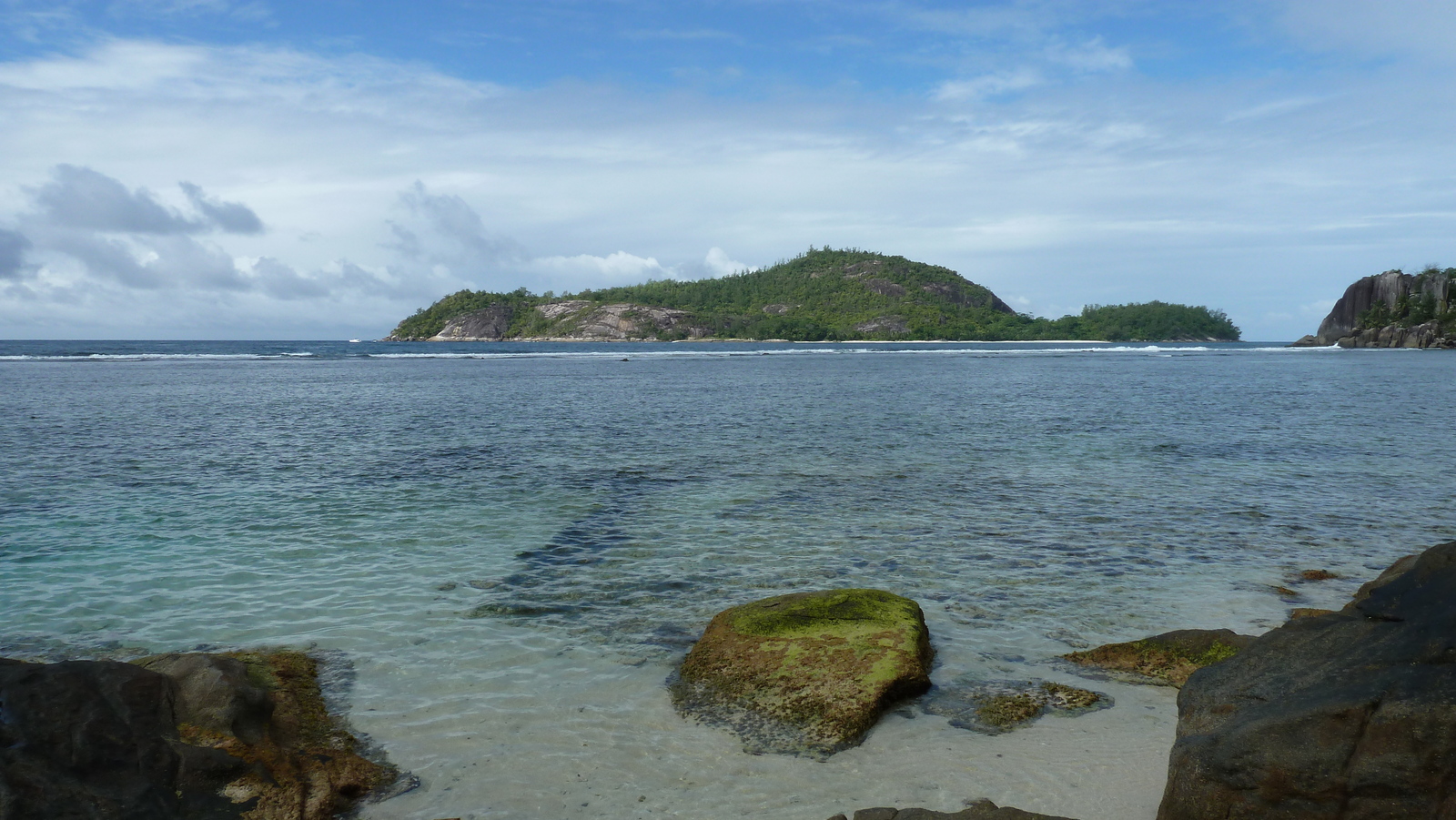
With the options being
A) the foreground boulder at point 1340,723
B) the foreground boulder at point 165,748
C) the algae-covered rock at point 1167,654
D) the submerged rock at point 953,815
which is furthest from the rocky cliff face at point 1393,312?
the foreground boulder at point 165,748

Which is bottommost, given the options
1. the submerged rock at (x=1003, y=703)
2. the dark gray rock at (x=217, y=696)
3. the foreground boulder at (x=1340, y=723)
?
the submerged rock at (x=1003, y=703)

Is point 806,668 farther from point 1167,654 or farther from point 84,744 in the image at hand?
point 84,744

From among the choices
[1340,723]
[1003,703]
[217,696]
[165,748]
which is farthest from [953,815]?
[217,696]

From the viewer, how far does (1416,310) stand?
4872 inches

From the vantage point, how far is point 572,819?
5516 millimetres

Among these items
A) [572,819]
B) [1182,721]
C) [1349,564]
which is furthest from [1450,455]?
[572,819]

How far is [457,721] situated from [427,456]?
1580cm

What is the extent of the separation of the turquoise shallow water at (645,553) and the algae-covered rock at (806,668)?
11.0 inches

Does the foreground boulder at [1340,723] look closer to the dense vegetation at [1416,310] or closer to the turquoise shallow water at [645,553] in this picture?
the turquoise shallow water at [645,553]

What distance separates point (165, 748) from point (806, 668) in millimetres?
4613

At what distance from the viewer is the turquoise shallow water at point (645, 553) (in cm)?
631

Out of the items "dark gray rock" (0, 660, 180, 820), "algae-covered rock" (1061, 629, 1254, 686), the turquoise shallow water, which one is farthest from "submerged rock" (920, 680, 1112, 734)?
"dark gray rock" (0, 660, 180, 820)

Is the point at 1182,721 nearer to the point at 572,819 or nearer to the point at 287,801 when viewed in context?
the point at 572,819

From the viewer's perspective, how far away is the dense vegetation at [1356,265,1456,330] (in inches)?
4678
